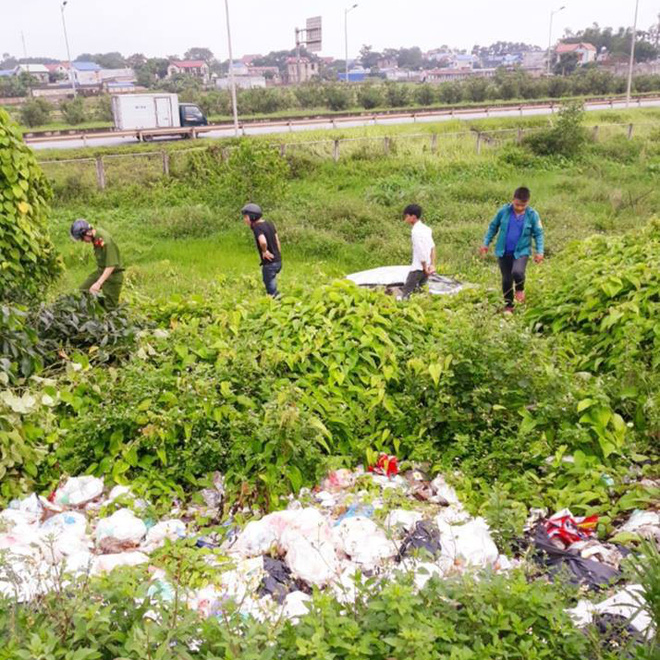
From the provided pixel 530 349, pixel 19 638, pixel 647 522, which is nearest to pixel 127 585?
pixel 19 638

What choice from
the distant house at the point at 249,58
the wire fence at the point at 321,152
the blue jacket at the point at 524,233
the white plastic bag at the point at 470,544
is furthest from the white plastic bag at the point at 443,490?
the distant house at the point at 249,58

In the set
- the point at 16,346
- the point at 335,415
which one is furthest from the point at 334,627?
the point at 16,346

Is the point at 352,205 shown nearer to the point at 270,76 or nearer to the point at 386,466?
the point at 386,466

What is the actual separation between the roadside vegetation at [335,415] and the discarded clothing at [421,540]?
13.7 inches

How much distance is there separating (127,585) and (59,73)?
11471 centimetres

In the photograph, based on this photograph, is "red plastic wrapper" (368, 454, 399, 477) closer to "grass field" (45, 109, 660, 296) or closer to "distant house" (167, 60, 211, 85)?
"grass field" (45, 109, 660, 296)

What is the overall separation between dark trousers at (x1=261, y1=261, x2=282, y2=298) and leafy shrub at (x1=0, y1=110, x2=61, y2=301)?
94.0 inches

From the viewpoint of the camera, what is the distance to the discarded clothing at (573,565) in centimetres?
357

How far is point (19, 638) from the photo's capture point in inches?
112

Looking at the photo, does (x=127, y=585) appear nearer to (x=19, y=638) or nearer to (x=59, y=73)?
(x=19, y=638)

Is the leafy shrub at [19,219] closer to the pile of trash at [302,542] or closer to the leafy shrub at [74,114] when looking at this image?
the pile of trash at [302,542]

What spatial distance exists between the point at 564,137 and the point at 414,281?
15.4m

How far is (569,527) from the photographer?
4.03 metres

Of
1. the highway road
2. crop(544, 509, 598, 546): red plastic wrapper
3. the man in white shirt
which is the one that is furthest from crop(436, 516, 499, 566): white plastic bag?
the highway road
